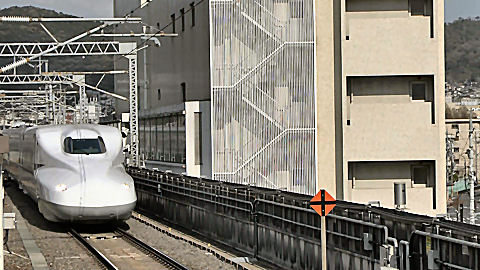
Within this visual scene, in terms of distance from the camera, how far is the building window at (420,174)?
39562 millimetres

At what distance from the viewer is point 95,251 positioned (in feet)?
68.8

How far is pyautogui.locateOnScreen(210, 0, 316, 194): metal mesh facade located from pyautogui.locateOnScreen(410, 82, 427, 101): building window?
5305 millimetres

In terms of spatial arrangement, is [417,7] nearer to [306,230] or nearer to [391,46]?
[391,46]

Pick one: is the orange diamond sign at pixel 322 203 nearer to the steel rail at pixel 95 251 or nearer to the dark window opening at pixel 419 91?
the steel rail at pixel 95 251

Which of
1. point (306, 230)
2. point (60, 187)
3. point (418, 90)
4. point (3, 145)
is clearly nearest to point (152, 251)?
point (60, 187)

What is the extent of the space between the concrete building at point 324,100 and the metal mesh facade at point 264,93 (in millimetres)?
46

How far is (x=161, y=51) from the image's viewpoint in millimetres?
52000

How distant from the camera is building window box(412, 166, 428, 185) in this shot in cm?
3956

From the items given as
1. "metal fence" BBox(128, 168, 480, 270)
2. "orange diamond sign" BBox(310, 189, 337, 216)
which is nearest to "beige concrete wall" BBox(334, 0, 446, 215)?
"metal fence" BBox(128, 168, 480, 270)

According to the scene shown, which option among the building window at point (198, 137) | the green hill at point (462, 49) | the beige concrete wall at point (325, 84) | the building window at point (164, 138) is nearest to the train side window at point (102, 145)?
the building window at point (198, 137)

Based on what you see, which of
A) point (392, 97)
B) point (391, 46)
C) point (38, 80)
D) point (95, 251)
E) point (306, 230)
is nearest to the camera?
point (306, 230)

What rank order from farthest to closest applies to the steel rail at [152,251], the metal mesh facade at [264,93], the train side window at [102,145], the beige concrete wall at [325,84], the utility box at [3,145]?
the beige concrete wall at [325,84]
the metal mesh facade at [264,93]
the train side window at [102,145]
the steel rail at [152,251]
the utility box at [3,145]

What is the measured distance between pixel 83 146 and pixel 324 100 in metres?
16.7

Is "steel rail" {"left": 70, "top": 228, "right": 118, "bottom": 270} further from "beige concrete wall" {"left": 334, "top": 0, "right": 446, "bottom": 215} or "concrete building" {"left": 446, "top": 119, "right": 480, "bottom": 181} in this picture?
"concrete building" {"left": 446, "top": 119, "right": 480, "bottom": 181}
